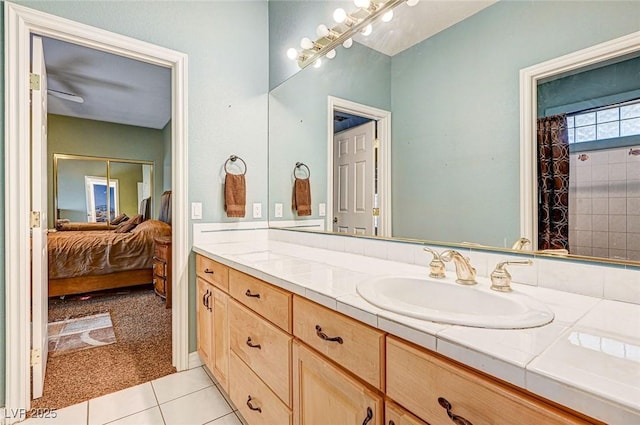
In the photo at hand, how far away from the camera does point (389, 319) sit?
2.36 feet

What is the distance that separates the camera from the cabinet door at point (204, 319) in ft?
6.00

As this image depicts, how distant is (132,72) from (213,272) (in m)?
2.87

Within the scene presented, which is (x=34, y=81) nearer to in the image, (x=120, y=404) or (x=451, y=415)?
(x=120, y=404)

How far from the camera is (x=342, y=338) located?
864 mm

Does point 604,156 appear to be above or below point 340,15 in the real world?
below

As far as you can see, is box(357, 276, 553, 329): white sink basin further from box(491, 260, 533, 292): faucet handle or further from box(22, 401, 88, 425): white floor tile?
box(22, 401, 88, 425): white floor tile

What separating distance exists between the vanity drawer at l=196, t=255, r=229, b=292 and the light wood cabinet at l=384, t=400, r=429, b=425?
1.06 meters

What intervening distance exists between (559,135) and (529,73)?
0.24m

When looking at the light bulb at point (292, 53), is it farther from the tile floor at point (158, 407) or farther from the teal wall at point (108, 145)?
the teal wall at point (108, 145)

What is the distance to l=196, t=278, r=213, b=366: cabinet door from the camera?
1.83 metres

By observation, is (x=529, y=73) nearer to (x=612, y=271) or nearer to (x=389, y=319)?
(x=612, y=271)

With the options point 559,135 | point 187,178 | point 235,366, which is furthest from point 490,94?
point 187,178

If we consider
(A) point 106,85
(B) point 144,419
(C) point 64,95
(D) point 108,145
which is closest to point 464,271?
(B) point 144,419

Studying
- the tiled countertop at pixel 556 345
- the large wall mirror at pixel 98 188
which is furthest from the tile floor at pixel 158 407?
the large wall mirror at pixel 98 188
